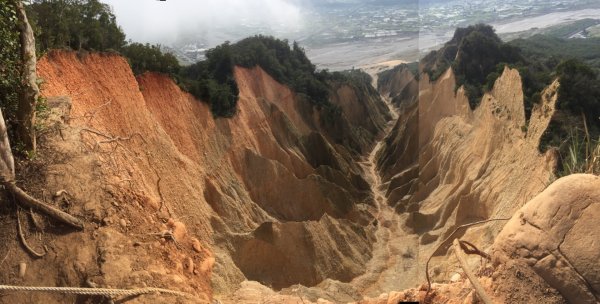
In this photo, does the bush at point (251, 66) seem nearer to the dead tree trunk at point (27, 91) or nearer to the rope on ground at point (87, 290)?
the dead tree trunk at point (27, 91)

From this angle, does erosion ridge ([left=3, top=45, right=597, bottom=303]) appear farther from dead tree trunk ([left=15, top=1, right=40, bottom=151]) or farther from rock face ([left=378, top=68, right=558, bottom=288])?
dead tree trunk ([left=15, top=1, right=40, bottom=151])

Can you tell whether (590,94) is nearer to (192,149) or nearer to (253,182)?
(253,182)

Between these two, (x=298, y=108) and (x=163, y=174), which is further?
(x=298, y=108)

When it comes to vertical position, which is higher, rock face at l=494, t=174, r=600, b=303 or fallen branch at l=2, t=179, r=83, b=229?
fallen branch at l=2, t=179, r=83, b=229

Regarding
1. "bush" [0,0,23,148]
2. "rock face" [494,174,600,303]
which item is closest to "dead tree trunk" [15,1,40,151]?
"bush" [0,0,23,148]

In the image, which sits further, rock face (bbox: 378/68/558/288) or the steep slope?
rock face (bbox: 378/68/558/288)

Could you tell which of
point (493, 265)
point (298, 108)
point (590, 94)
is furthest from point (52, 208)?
point (298, 108)
